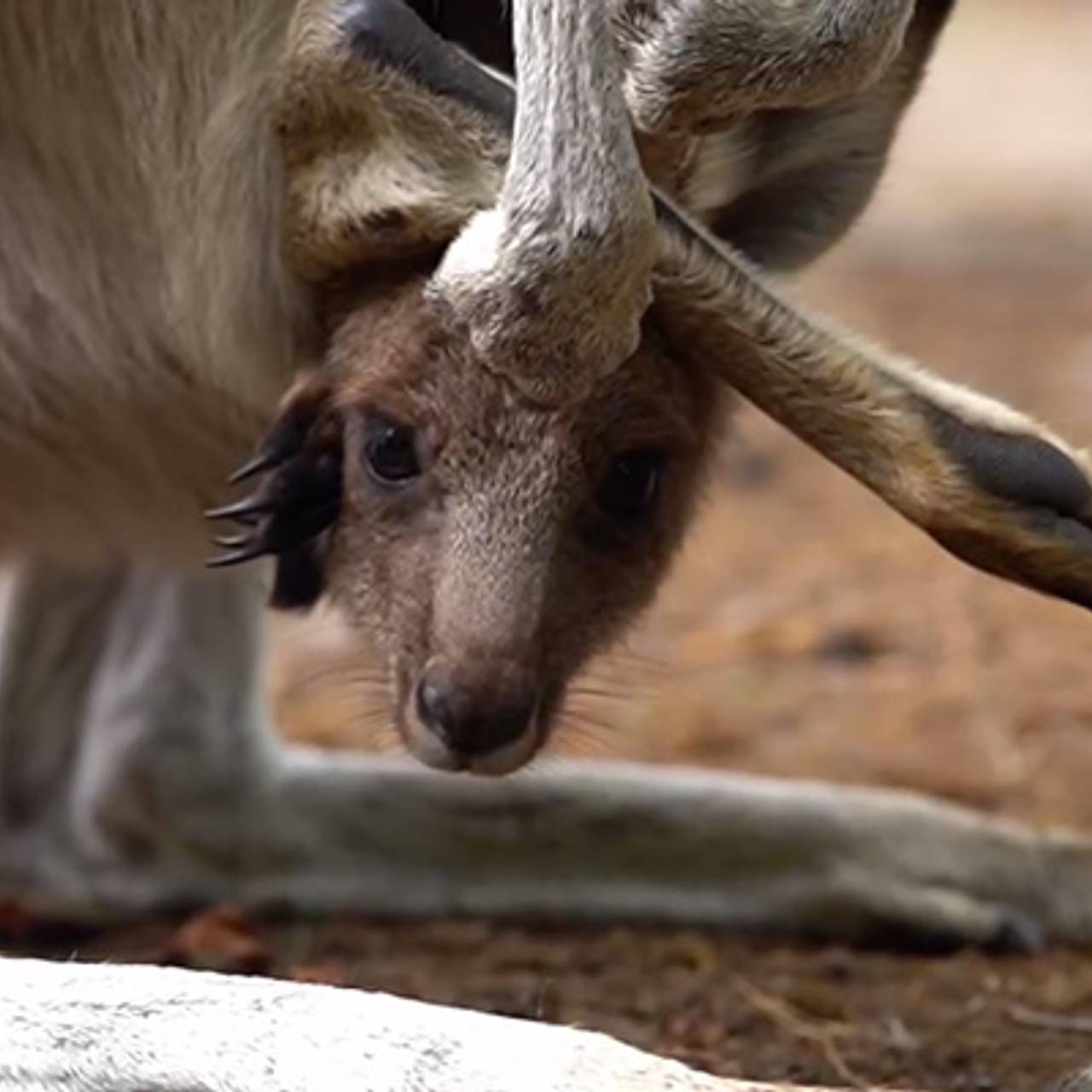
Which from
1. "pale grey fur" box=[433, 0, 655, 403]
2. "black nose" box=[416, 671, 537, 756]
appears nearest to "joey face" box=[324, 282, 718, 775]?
"black nose" box=[416, 671, 537, 756]

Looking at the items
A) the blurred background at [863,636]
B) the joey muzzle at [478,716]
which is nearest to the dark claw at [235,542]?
the blurred background at [863,636]

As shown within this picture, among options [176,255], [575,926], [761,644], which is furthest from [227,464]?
[761,644]

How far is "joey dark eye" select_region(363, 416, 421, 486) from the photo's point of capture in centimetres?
294

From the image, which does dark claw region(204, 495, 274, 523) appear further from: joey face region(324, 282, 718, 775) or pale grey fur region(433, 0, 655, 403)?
pale grey fur region(433, 0, 655, 403)

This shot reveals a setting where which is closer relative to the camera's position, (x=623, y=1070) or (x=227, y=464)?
(x=623, y=1070)

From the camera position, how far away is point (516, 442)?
113 inches

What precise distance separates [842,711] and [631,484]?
2.19m

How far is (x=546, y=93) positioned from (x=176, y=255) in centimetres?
67

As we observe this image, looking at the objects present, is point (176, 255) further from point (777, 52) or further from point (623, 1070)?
point (623, 1070)

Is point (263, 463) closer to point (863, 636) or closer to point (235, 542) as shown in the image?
point (235, 542)

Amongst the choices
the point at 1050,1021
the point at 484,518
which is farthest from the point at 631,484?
the point at 1050,1021

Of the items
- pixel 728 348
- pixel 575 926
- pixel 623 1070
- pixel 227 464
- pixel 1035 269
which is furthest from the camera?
pixel 1035 269

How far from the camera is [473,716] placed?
2.82 m

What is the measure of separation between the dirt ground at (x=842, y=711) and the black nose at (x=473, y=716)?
26 cm
